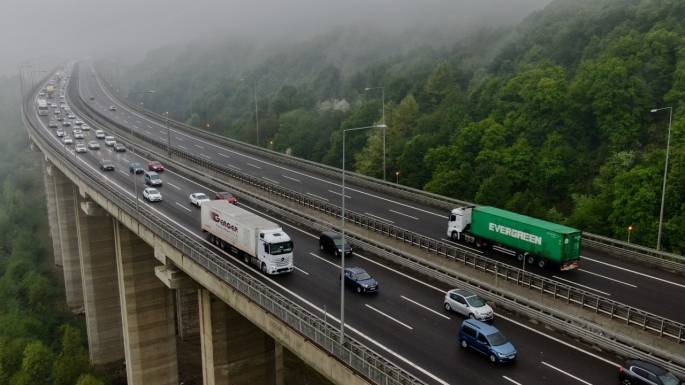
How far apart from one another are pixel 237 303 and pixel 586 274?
67.5 ft

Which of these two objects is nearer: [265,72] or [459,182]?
[459,182]

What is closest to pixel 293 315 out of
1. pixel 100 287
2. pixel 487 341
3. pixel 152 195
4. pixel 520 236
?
pixel 487 341

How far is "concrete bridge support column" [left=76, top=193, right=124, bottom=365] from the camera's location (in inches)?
2761

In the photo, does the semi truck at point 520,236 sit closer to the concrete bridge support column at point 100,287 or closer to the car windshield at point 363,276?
the car windshield at point 363,276

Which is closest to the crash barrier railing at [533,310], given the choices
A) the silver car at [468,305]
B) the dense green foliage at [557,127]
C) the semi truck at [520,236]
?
the silver car at [468,305]

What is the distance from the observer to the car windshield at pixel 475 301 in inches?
1127

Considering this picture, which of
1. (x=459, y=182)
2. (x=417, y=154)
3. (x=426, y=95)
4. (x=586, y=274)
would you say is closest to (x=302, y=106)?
(x=426, y=95)

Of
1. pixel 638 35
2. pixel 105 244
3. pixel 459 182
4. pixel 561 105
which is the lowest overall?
pixel 105 244

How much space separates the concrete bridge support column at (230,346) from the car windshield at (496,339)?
18.6 metres

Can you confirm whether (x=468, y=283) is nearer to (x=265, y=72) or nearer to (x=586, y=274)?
(x=586, y=274)

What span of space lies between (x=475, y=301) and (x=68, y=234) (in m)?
71.9

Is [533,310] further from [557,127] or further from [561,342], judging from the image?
[557,127]

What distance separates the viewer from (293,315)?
25906mm

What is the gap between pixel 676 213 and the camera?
49844mm
